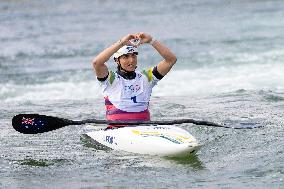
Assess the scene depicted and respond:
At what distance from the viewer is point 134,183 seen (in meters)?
9.73

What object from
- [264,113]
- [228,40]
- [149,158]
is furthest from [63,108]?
[228,40]

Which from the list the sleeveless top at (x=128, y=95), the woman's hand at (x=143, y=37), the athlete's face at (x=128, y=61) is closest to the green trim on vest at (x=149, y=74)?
the sleeveless top at (x=128, y=95)

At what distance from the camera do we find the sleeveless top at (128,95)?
11422 millimetres

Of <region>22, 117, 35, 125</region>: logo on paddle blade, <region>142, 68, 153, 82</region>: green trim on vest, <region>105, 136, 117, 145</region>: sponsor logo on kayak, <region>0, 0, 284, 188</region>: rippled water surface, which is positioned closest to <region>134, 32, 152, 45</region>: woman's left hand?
<region>142, 68, 153, 82</region>: green trim on vest

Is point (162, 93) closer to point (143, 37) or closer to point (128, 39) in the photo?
point (143, 37)

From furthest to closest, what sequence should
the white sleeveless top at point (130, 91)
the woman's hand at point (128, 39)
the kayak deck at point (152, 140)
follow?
the white sleeveless top at point (130, 91) < the woman's hand at point (128, 39) < the kayak deck at point (152, 140)

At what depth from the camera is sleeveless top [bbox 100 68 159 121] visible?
37.5ft

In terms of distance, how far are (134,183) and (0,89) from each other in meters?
9.33

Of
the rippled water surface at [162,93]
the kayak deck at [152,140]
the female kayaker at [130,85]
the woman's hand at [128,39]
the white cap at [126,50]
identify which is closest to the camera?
the rippled water surface at [162,93]

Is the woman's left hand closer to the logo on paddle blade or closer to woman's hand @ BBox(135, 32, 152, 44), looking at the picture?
woman's hand @ BBox(135, 32, 152, 44)

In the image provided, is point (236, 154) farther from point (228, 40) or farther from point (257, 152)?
point (228, 40)

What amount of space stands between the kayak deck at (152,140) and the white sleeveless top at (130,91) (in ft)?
1.28

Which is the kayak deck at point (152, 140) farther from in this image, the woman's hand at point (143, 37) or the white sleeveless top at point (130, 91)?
the woman's hand at point (143, 37)

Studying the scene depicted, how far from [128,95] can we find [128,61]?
0.48 m
